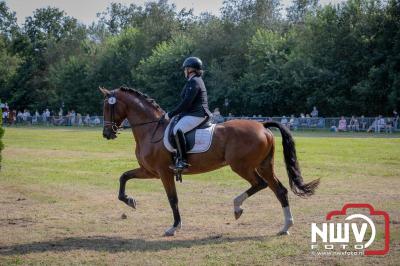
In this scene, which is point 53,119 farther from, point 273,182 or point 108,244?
point 108,244

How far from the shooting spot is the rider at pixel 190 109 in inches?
491

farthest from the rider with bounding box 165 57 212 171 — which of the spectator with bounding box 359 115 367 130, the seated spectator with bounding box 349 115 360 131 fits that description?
the spectator with bounding box 359 115 367 130

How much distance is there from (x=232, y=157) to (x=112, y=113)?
310 cm

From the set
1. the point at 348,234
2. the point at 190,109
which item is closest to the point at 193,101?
the point at 190,109

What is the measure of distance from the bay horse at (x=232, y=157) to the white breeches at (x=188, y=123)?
47cm

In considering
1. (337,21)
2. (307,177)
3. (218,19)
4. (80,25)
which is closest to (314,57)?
(337,21)

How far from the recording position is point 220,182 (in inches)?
798

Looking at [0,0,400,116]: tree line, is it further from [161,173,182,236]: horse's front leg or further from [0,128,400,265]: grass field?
[161,173,182,236]: horse's front leg

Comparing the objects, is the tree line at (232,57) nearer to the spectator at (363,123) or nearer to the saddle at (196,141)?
the spectator at (363,123)

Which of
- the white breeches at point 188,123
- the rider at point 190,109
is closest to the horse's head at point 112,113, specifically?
the rider at point 190,109

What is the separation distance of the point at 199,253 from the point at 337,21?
62.1m

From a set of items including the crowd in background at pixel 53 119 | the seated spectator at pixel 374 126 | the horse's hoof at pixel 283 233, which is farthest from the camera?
the crowd in background at pixel 53 119

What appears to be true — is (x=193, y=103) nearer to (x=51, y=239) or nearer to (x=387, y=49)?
(x=51, y=239)

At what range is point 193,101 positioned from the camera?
12.5 m
